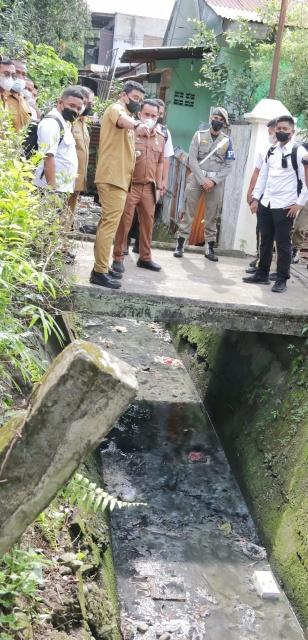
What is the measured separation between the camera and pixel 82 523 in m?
4.22

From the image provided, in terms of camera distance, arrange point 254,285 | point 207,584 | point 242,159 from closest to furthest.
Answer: point 207,584, point 254,285, point 242,159

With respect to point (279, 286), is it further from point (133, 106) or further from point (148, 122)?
point (133, 106)

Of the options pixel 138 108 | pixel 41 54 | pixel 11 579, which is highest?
pixel 41 54

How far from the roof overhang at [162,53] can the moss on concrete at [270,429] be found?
7.99 meters

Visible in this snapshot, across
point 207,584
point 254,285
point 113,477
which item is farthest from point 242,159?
point 207,584

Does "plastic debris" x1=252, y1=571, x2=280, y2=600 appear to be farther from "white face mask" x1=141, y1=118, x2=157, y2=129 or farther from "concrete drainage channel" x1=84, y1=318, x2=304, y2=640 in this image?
"white face mask" x1=141, y1=118, x2=157, y2=129

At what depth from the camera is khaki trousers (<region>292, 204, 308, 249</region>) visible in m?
7.92

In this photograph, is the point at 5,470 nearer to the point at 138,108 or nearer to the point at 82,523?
the point at 82,523

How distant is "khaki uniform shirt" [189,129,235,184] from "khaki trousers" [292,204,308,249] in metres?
1.34

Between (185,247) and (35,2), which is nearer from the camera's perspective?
(185,247)

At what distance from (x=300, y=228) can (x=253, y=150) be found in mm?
1390

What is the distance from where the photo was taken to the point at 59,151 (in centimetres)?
557

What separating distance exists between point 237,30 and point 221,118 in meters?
5.51

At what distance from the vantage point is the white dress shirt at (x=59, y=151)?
5203 mm
